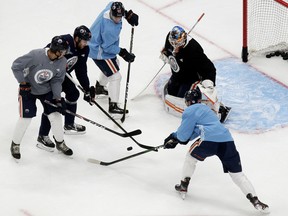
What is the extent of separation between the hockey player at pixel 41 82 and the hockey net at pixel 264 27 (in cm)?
214

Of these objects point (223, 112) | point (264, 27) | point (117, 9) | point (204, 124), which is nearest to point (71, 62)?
point (117, 9)

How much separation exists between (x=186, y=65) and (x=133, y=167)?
946 mm

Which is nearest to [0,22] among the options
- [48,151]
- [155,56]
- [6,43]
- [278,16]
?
[6,43]

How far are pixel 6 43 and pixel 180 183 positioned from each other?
2503 mm

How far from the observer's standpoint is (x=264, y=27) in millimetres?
7145

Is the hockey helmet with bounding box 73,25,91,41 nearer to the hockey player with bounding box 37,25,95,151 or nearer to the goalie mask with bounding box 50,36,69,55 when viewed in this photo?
the hockey player with bounding box 37,25,95,151

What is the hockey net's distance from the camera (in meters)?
7.08

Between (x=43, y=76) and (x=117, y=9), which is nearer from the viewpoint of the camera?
(x=43, y=76)

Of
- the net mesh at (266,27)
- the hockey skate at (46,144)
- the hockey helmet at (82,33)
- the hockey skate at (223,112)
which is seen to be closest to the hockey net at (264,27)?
the net mesh at (266,27)

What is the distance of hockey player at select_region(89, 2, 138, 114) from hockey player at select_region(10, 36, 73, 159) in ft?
1.99

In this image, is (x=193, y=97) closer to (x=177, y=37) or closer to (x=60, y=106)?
(x=177, y=37)

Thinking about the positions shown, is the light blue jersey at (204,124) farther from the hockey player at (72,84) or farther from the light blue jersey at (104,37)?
the light blue jersey at (104,37)

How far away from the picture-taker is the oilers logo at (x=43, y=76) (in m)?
5.48

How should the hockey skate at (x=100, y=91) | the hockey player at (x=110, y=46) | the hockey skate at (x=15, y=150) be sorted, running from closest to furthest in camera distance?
the hockey skate at (x=15, y=150)
the hockey player at (x=110, y=46)
the hockey skate at (x=100, y=91)
